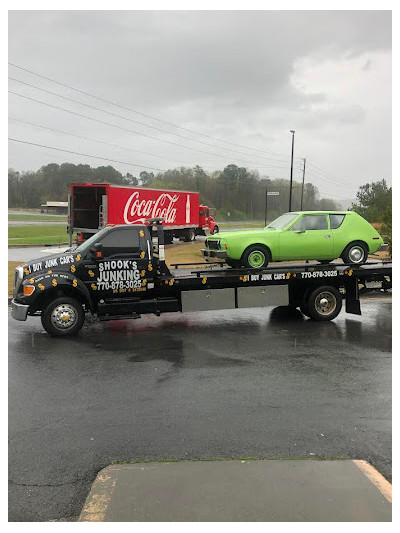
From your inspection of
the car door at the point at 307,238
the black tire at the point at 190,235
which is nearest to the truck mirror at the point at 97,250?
the car door at the point at 307,238

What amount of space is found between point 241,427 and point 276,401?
87cm

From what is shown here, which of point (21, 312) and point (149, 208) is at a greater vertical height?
point (149, 208)

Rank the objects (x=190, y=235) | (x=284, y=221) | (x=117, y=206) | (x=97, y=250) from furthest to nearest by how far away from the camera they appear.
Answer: (x=190, y=235) → (x=117, y=206) → (x=284, y=221) → (x=97, y=250)

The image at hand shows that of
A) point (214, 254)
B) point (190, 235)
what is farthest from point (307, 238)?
point (190, 235)

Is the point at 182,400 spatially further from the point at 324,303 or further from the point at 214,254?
the point at 324,303

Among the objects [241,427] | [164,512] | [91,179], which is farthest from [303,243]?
[91,179]

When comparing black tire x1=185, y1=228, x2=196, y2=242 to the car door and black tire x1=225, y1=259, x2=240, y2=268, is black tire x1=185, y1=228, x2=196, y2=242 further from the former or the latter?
the car door

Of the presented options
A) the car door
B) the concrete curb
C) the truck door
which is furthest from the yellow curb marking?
the car door

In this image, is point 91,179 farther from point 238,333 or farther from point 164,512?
point 164,512

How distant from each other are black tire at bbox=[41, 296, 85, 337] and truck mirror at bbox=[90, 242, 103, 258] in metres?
0.96

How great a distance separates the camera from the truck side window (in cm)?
880

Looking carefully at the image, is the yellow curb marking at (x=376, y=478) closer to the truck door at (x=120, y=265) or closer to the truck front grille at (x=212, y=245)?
the truck door at (x=120, y=265)

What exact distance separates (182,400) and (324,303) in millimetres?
5505

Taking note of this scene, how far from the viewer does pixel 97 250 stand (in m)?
8.67
